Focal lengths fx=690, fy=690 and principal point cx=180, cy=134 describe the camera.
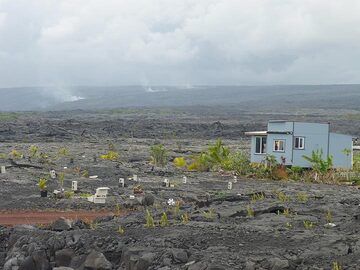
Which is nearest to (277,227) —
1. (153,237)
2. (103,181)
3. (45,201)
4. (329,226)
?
(329,226)

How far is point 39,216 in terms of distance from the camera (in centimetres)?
2002

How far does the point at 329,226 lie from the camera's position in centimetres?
1430

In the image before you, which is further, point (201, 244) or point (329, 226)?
point (329, 226)

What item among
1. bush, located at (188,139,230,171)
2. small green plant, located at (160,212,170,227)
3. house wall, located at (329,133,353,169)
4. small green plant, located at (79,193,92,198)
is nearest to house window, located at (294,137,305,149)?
house wall, located at (329,133,353,169)

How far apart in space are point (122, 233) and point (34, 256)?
1.86 metres

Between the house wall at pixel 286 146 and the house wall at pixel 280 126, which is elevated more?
the house wall at pixel 280 126

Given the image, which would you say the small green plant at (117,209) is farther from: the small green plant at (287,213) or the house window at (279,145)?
the house window at (279,145)

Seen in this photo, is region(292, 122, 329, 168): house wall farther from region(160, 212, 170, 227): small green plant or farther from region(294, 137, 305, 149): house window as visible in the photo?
region(160, 212, 170, 227): small green plant

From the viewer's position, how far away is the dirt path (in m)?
18.9

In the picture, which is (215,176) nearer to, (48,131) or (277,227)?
(277,227)

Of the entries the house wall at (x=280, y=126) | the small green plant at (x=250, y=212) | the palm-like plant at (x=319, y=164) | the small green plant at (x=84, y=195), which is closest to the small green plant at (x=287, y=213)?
the small green plant at (x=250, y=212)

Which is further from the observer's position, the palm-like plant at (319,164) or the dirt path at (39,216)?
the palm-like plant at (319,164)

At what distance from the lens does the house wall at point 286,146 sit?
37344 mm

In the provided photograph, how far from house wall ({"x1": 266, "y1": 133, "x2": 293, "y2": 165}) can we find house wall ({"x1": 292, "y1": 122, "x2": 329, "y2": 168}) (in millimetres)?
286
